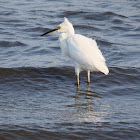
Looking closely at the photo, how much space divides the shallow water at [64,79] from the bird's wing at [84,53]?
48 centimetres

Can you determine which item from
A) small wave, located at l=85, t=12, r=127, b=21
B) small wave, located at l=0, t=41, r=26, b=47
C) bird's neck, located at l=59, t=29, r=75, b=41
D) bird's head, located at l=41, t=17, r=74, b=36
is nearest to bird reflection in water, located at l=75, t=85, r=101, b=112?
bird's neck, located at l=59, t=29, r=75, b=41

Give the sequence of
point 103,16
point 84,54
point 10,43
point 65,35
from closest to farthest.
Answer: point 84,54, point 65,35, point 10,43, point 103,16

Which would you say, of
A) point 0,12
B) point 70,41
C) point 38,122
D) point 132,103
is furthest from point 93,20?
point 38,122

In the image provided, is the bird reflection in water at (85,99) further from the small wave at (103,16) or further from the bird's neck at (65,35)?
the small wave at (103,16)

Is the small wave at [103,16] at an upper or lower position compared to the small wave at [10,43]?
upper

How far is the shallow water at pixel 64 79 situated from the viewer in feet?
16.6

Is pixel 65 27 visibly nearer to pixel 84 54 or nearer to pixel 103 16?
pixel 84 54

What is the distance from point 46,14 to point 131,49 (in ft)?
16.7

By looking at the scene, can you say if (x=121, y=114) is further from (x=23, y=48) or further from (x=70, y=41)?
(x=23, y=48)

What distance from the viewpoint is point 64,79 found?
802cm

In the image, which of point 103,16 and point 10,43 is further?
point 103,16

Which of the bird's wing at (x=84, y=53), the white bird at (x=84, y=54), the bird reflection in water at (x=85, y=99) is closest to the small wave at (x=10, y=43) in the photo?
the white bird at (x=84, y=54)

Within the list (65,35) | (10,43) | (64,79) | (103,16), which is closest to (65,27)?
(65,35)

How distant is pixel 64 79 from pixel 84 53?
34.8 inches
